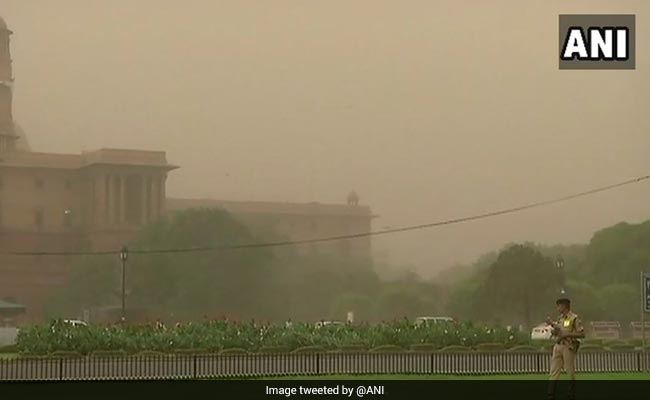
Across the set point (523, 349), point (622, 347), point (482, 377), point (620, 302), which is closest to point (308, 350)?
point (482, 377)

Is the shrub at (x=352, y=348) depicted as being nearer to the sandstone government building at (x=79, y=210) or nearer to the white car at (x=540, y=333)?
the sandstone government building at (x=79, y=210)

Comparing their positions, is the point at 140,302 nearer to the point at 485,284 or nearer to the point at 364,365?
the point at 364,365

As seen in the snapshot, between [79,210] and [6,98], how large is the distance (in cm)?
264

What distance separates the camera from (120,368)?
1909 cm

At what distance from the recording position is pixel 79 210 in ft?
74.6

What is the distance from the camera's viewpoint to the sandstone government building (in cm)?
2131

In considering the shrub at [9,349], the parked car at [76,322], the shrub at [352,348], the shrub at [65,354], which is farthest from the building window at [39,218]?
the shrub at [352,348]

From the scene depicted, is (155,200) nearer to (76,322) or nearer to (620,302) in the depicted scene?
(76,322)

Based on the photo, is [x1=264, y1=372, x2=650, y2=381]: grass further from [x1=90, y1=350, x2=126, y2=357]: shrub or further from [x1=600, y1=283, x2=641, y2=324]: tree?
[x1=90, y1=350, x2=126, y2=357]: shrub

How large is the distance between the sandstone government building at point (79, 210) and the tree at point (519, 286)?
2.65 m

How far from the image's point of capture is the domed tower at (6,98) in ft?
67.8
